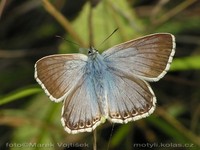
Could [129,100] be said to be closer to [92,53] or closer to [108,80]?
[108,80]

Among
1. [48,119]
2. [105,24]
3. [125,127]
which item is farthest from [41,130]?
[105,24]

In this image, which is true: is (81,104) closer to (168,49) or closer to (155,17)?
(168,49)

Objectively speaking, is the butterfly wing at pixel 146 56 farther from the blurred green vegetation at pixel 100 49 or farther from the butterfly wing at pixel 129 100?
the blurred green vegetation at pixel 100 49

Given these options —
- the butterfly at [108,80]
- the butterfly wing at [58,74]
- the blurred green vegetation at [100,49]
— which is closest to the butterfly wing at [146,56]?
the butterfly at [108,80]

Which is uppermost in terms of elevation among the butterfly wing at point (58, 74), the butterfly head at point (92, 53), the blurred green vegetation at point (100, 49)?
the butterfly wing at point (58, 74)

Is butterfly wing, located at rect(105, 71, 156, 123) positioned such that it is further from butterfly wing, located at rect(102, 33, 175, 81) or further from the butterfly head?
the butterfly head

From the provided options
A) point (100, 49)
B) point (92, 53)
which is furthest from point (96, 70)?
point (100, 49)
